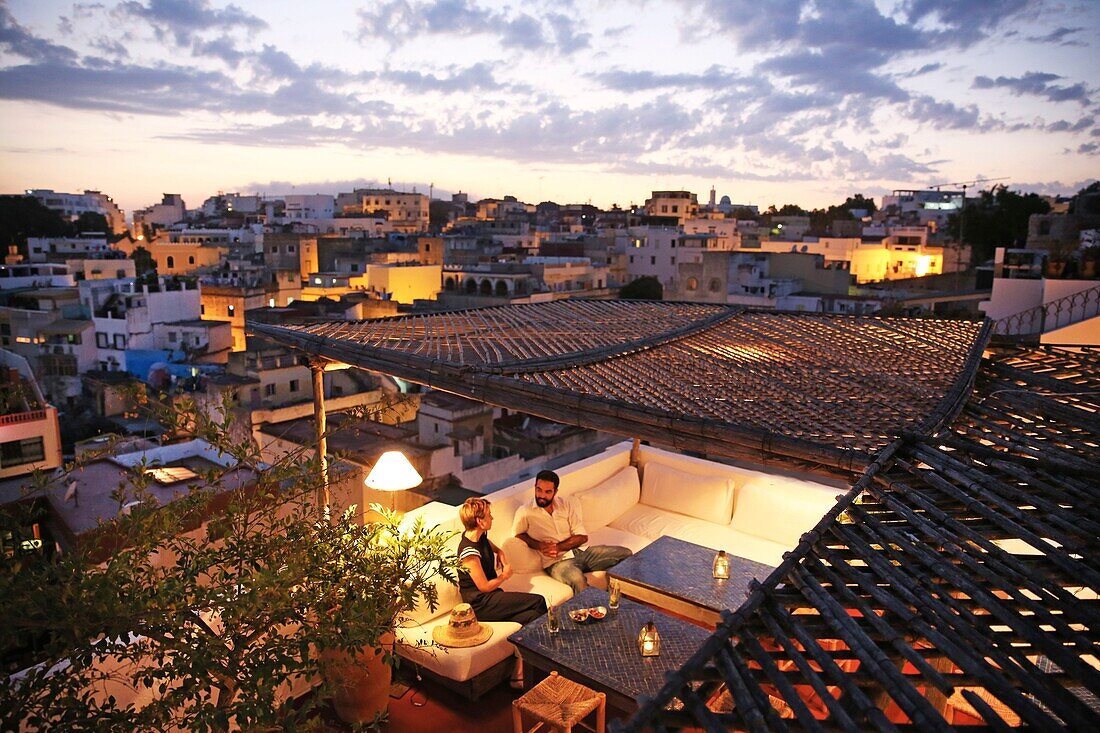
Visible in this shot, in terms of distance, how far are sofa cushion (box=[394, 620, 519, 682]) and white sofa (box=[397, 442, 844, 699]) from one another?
10.8 inches

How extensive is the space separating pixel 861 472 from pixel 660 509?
3.96 metres

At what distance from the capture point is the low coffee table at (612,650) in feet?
13.0

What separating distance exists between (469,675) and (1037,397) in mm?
3925

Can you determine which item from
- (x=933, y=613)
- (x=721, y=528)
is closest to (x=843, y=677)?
(x=933, y=613)

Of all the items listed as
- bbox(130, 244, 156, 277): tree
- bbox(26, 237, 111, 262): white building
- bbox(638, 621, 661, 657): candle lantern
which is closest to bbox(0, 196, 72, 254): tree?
bbox(26, 237, 111, 262): white building

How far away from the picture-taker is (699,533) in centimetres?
671

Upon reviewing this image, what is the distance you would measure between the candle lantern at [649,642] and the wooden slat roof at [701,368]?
1.07 m

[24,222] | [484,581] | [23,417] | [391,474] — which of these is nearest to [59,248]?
[24,222]

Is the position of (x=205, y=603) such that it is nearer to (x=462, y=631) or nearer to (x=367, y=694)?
(x=367, y=694)

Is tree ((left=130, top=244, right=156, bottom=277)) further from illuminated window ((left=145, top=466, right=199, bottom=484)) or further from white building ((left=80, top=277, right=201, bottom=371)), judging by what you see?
illuminated window ((left=145, top=466, right=199, bottom=484))

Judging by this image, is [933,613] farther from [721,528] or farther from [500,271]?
[500,271]

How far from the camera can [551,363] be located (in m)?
5.22

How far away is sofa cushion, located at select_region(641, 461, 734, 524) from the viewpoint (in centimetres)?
695

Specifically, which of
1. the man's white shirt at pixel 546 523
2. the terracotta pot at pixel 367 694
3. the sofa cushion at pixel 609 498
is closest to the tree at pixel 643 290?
the sofa cushion at pixel 609 498
